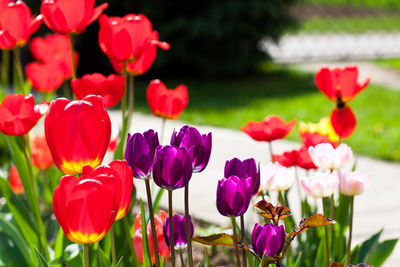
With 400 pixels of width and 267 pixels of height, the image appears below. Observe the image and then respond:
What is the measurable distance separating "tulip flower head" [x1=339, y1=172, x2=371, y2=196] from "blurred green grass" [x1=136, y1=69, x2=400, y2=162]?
3674mm

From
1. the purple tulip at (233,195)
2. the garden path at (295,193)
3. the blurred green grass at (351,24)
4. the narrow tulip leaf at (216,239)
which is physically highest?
the purple tulip at (233,195)

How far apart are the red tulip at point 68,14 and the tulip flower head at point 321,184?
81cm

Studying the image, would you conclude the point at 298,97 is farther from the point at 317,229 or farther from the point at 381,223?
the point at 317,229

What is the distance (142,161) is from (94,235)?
0.24 m

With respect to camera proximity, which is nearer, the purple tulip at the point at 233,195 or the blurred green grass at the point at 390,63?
the purple tulip at the point at 233,195

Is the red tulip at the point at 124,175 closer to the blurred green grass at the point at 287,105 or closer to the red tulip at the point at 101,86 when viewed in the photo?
the red tulip at the point at 101,86

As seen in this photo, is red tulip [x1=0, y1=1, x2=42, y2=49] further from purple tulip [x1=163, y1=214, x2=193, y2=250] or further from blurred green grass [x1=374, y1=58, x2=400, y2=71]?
blurred green grass [x1=374, y1=58, x2=400, y2=71]

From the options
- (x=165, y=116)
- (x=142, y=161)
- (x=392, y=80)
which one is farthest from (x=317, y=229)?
(x=392, y=80)

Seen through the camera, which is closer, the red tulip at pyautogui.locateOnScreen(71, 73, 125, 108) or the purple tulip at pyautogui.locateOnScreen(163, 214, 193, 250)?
the purple tulip at pyautogui.locateOnScreen(163, 214, 193, 250)

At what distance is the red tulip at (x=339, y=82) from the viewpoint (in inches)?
80.9

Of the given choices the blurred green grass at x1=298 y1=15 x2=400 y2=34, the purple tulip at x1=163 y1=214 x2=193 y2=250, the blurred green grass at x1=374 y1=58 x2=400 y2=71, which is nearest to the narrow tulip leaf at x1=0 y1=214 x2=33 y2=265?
the purple tulip at x1=163 y1=214 x2=193 y2=250

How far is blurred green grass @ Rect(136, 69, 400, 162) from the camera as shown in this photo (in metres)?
6.14

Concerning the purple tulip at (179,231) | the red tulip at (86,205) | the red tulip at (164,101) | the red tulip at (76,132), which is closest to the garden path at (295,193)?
the red tulip at (164,101)

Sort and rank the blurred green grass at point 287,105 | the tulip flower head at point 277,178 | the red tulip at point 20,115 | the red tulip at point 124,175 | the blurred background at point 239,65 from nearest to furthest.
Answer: the red tulip at point 124,175, the tulip flower head at point 277,178, the red tulip at point 20,115, the blurred green grass at point 287,105, the blurred background at point 239,65
